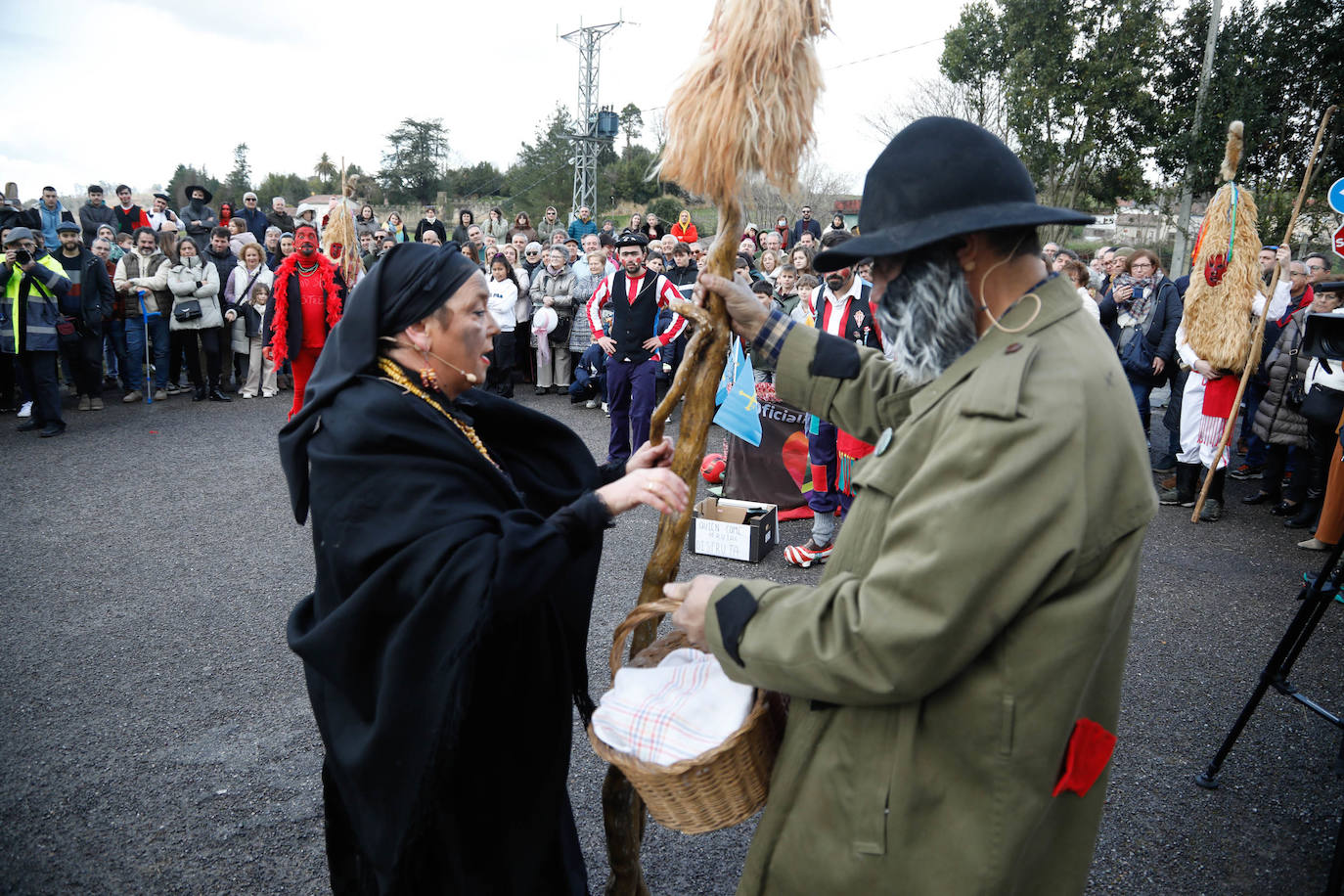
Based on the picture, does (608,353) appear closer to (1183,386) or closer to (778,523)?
(778,523)

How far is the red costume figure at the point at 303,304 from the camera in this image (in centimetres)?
853

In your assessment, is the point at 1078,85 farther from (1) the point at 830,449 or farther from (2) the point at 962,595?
(2) the point at 962,595

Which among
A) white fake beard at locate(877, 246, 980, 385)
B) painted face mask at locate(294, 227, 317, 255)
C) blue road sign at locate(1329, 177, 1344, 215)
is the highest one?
blue road sign at locate(1329, 177, 1344, 215)

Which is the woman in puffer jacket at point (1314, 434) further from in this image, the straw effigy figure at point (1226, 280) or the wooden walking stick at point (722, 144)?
the wooden walking stick at point (722, 144)

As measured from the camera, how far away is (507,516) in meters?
1.96

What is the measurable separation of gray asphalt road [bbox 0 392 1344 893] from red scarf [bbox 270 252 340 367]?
1.96m

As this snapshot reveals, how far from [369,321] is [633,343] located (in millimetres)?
5942

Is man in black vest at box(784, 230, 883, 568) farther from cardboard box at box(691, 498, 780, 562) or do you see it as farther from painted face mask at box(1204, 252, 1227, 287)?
painted face mask at box(1204, 252, 1227, 287)

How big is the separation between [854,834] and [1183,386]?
762 cm

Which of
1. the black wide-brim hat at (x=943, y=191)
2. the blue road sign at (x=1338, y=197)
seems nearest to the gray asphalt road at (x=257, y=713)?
the black wide-brim hat at (x=943, y=191)

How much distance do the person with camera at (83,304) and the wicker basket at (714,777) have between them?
10.0 metres

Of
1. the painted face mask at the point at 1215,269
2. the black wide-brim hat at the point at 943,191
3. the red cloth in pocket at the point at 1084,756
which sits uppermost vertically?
the painted face mask at the point at 1215,269

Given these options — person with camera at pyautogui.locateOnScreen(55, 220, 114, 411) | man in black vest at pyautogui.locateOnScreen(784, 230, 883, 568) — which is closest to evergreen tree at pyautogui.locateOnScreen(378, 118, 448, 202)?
person with camera at pyautogui.locateOnScreen(55, 220, 114, 411)

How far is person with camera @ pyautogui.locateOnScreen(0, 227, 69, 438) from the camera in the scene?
859 centimetres
